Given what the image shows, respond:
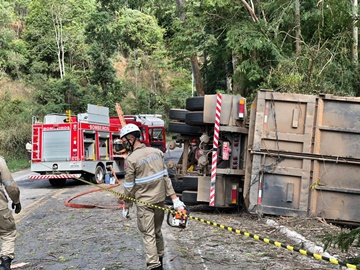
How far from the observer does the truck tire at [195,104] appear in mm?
9625

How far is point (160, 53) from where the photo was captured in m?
52.1

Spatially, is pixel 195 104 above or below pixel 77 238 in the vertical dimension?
above

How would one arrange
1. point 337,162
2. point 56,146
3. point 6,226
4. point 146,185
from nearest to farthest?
point 146,185
point 6,226
point 337,162
point 56,146

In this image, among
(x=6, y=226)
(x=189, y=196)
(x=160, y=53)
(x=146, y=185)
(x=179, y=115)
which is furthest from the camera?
(x=160, y=53)

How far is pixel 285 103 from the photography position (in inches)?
324

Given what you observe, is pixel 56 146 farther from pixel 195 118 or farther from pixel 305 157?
pixel 305 157

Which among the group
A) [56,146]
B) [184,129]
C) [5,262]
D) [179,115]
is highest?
[179,115]

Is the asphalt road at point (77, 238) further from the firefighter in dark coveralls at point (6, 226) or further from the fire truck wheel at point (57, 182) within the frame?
the fire truck wheel at point (57, 182)

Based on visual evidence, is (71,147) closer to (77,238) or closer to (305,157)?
(77,238)

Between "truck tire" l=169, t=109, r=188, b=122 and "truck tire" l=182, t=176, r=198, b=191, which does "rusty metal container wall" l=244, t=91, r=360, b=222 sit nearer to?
"truck tire" l=182, t=176, r=198, b=191

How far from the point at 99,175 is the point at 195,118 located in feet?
26.6

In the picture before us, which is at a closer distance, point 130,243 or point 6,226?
point 6,226

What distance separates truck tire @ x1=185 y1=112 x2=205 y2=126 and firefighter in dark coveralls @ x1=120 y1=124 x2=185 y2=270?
4054 mm

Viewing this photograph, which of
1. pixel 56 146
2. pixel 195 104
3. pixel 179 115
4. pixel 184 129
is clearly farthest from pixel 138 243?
pixel 56 146
